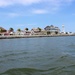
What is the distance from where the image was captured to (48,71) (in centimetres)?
1264

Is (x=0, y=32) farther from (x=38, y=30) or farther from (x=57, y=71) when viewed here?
(x=57, y=71)

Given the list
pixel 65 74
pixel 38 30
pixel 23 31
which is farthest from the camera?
pixel 38 30

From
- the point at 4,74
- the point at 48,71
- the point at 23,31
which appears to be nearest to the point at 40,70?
the point at 48,71

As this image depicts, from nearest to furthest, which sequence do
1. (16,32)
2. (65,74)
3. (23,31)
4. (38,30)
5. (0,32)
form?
(65,74) < (0,32) < (16,32) < (23,31) < (38,30)

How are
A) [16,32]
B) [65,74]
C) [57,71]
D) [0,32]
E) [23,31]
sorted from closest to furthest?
[65,74] → [57,71] → [0,32] → [16,32] → [23,31]

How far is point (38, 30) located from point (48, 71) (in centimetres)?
17202

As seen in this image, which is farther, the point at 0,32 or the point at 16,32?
the point at 16,32

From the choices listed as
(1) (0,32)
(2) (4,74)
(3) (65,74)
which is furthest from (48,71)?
(1) (0,32)

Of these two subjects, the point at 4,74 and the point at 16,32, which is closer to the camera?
the point at 4,74

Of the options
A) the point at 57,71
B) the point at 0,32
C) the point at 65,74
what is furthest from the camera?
the point at 0,32

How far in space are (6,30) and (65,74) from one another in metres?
152

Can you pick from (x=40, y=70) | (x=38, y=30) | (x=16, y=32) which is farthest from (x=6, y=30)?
(x=40, y=70)

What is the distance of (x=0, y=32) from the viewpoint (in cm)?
14638

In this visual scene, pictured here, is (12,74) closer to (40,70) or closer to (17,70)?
(17,70)
